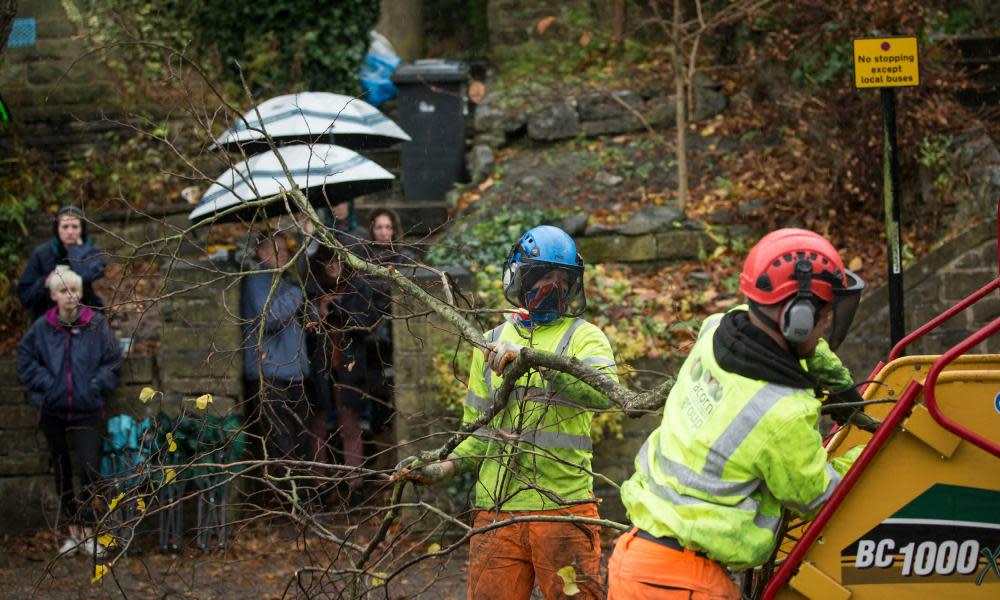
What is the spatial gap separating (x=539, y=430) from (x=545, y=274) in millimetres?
644

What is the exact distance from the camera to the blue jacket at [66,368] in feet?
27.2

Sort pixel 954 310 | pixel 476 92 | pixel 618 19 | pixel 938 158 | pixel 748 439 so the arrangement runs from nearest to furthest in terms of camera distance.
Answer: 1. pixel 748 439
2. pixel 954 310
3. pixel 938 158
4. pixel 476 92
5. pixel 618 19

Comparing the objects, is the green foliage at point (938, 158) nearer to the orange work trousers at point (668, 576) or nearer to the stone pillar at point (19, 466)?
the orange work trousers at point (668, 576)

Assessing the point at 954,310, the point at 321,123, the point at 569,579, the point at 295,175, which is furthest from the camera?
the point at 321,123

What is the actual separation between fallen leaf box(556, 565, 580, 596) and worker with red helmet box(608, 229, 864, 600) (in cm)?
68

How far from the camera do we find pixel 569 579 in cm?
448

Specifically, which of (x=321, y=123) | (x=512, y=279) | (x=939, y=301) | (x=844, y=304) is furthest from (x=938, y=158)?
(x=844, y=304)

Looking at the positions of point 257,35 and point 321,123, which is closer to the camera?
point 321,123

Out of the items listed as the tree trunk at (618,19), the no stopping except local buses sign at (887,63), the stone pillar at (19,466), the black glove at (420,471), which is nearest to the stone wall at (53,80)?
the stone pillar at (19,466)

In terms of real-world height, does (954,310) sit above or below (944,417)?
above

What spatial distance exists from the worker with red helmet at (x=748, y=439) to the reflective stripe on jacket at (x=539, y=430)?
40.2 inches

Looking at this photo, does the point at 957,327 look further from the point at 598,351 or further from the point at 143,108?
the point at 143,108

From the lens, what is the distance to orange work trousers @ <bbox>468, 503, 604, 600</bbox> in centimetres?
472

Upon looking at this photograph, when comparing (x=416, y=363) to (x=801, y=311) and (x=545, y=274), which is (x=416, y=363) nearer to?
(x=545, y=274)
